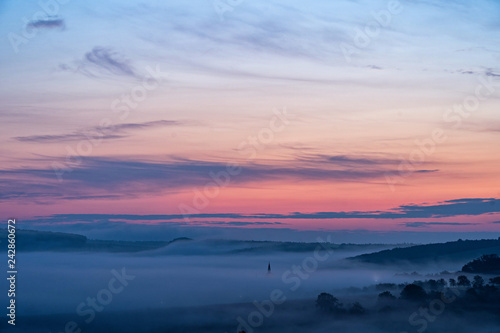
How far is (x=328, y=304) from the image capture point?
93.9 m

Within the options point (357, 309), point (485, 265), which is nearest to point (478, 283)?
point (357, 309)

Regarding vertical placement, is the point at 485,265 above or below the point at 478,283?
above

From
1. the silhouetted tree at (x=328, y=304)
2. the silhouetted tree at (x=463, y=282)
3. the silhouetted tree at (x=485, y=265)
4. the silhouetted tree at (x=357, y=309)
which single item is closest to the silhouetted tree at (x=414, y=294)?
the silhouetted tree at (x=357, y=309)

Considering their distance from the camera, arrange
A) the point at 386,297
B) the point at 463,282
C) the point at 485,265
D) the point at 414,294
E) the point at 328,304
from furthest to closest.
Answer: the point at 485,265
the point at 463,282
the point at 386,297
the point at 414,294
the point at 328,304

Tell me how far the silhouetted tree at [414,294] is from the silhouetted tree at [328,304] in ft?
34.2

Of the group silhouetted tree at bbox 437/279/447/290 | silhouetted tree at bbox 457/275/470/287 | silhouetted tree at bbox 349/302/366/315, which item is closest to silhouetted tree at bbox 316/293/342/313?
silhouetted tree at bbox 349/302/366/315

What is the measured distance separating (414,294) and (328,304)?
1357cm

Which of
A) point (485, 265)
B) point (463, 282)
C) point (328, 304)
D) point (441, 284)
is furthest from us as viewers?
point (485, 265)

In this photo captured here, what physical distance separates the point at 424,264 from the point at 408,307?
97.2 metres

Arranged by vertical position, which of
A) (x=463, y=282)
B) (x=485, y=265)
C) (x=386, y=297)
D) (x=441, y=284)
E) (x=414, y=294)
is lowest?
(x=386, y=297)

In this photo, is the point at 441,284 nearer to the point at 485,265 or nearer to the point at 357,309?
the point at 485,265

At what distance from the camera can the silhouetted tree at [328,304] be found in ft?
302

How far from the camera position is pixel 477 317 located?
85188 mm

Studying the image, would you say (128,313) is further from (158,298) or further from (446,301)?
(446,301)
